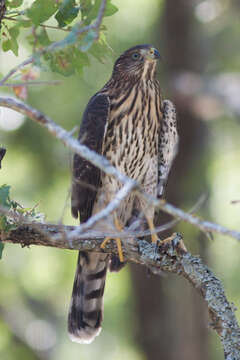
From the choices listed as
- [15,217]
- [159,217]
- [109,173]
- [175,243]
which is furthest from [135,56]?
[159,217]

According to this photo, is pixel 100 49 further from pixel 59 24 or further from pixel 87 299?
pixel 87 299

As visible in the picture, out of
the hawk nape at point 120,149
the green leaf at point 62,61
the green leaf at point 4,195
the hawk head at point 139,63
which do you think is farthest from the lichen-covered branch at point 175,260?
the hawk head at point 139,63

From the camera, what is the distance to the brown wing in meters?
4.93

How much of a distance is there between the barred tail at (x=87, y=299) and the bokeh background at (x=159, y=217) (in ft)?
6.69

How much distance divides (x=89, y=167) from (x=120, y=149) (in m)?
0.27

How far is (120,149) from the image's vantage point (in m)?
5.04

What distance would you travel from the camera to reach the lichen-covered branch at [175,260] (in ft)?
12.0

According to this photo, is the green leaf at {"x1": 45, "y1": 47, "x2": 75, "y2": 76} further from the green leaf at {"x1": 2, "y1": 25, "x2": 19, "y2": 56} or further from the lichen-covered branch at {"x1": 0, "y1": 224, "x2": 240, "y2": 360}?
the lichen-covered branch at {"x1": 0, "y1": 224, "x2": 240, "y2": 360}

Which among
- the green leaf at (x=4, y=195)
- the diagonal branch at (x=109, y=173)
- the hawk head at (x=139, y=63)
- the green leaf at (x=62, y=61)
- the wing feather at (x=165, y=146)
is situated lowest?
the diagonal branch at (x=109, y=173)

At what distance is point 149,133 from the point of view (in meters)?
5.19

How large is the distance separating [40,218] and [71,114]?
4.24 metres

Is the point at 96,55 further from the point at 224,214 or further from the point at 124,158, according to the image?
the point at 224,214

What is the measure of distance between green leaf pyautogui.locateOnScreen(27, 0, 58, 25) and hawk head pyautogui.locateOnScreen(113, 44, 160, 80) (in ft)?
5.91

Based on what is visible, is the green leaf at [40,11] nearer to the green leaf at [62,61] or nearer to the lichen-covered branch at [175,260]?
the green leaf at [62,61]
